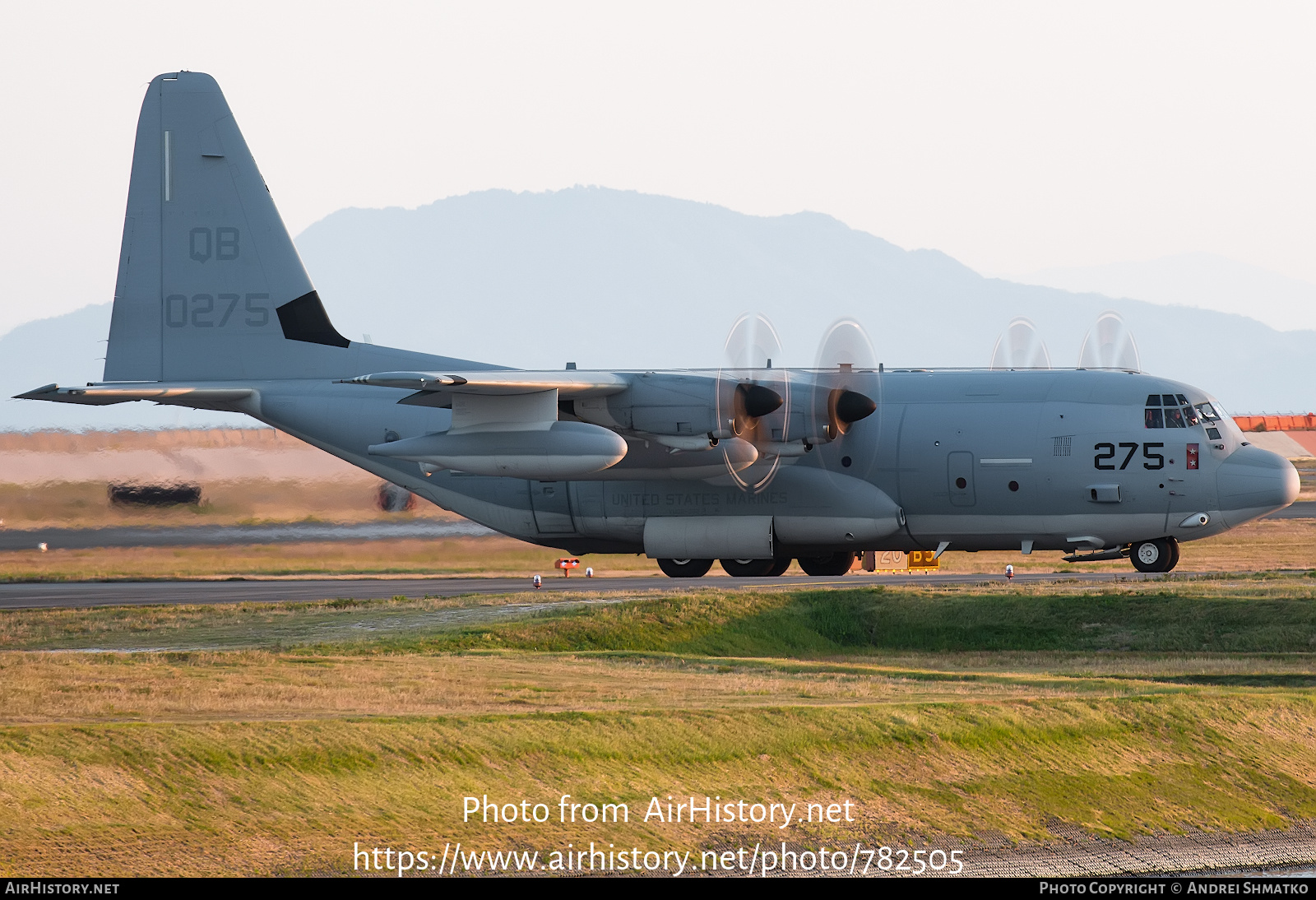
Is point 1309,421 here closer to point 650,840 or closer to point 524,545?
point 524,545

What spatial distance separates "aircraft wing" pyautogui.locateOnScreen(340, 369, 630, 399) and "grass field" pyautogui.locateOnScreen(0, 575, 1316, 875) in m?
5.05

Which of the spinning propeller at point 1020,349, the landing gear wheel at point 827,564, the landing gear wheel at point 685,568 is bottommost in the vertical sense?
the landing gear wheel at point 685,568

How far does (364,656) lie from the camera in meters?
28.7

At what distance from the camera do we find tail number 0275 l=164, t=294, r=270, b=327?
1447 inches

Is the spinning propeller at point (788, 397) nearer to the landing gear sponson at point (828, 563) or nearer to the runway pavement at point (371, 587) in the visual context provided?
the landing gear sponson at point (828, 563)

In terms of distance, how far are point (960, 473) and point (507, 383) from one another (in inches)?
379

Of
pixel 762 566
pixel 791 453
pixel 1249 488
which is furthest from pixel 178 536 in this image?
pixel 1249 488

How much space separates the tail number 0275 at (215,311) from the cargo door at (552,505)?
28.0 feet

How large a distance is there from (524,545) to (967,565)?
21.0 meters

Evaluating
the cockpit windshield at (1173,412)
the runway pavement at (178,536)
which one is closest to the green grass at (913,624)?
the cockpit windshield at (1173,412)

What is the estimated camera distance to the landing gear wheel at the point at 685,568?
1367 inches

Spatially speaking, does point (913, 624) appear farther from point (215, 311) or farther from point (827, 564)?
point (215, 311)

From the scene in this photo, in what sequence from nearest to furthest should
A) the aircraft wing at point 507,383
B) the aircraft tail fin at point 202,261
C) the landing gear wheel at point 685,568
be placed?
the aircraft wing at point 507,383 < the landing gear wheel at point 685,568 < the aircraft tail fin at point 202,261

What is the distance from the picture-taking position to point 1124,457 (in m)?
31.3
